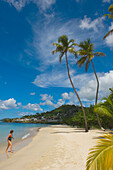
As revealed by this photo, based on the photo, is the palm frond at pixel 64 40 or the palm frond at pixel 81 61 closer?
the palm frond at pixel 81 61

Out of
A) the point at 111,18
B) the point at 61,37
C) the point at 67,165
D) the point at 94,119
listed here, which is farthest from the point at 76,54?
the point at 67,165

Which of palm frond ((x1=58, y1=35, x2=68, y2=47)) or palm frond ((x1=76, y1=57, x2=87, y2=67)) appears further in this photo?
palm frond ((x1=58, y1=35, x2=68, y2=47))

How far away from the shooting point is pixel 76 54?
23.1 m

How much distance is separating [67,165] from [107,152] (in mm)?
4126

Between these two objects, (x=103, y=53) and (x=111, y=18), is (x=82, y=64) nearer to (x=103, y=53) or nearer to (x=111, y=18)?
(x=103, y=53)

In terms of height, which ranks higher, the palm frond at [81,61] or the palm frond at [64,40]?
the palm frond at [64,40]

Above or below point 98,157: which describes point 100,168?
below

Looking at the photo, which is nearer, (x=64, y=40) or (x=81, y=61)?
(x=81, y=61)

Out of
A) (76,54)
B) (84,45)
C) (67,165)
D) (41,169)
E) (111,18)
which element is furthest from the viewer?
(76,54)

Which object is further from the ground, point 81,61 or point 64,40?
point 64,40

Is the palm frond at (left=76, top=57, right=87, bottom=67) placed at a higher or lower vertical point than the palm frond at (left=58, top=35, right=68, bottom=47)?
lower

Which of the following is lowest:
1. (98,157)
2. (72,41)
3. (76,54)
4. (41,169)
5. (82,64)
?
(41,169)

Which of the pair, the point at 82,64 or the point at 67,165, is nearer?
the point at 67,165

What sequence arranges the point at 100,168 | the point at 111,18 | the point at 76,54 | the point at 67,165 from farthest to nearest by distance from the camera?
the point at 76,54 < the point at 111,18 < the point at 67,165 < the point at 100,168
